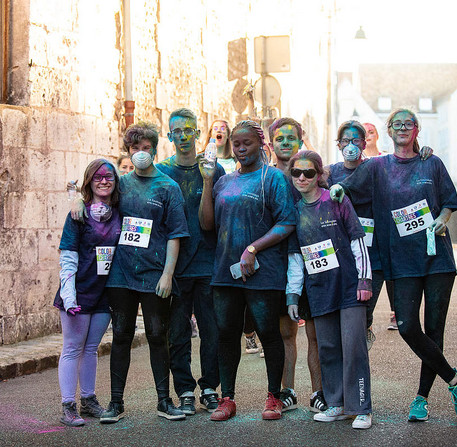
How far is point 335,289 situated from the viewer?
5.20 meters

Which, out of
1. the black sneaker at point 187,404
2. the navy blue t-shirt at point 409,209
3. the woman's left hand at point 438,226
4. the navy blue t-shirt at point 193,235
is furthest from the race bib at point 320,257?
the black sneaker at point 187,404

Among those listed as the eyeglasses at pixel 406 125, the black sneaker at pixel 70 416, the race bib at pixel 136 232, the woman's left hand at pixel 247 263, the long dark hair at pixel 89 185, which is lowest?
the black sneaker at pixel 70 416

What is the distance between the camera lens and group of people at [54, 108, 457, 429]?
5.22 metres

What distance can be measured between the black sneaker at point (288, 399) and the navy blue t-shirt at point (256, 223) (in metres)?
0.72

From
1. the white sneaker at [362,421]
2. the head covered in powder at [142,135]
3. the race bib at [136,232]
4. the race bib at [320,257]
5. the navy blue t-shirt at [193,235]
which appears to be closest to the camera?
the white sneaker at [362,421]

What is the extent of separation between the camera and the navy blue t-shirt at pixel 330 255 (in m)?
5.20

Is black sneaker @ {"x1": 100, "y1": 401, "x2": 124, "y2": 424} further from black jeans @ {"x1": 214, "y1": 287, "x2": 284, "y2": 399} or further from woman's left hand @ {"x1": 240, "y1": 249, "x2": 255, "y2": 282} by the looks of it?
woman's left hand @ {"x1": 240, "y1": 249, "x2": 255, "y2": 282}

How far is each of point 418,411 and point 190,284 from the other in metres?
1.60

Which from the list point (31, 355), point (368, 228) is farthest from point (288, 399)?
point (31, 355)

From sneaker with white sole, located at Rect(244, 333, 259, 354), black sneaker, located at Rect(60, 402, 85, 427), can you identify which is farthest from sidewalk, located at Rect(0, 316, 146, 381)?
black sneaker, located at Rect(60, 402, 85, 427)

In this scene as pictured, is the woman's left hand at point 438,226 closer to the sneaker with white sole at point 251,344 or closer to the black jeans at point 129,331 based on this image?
the black jeans at point 129,331

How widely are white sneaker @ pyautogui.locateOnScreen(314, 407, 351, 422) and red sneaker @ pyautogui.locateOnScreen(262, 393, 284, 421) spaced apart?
23cm

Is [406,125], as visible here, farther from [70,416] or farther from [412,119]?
[70,416]

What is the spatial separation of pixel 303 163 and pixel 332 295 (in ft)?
2.67
